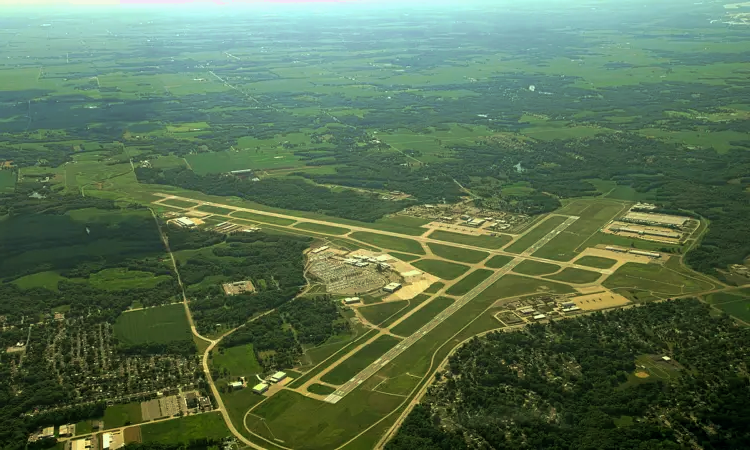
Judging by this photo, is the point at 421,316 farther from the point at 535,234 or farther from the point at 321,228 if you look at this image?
the point at 321,228

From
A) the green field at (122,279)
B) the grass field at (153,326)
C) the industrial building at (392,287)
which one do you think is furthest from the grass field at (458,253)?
the green field at (122,279)

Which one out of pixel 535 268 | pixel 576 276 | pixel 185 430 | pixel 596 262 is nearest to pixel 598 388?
pixel 576 276

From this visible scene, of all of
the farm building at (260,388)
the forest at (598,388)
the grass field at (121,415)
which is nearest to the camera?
the forest at (598,388)

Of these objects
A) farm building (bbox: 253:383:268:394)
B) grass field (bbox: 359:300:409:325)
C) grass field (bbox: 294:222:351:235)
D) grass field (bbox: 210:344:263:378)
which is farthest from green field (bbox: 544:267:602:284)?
farm building (bbox: 253:383:268:394)

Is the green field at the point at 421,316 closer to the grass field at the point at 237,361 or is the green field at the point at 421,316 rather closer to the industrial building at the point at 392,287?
the industrial building at the point at 392,287

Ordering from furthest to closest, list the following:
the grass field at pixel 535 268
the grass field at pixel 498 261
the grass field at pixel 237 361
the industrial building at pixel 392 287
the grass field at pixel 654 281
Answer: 1. the grass field at pixel 498 261
2. the grass field at pixel 535 268
3. the industrial building at pixel 392 287
4. the grass field at pixel 654 281
5. the grass field at pixel 237 361

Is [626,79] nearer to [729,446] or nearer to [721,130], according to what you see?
[721,130]
